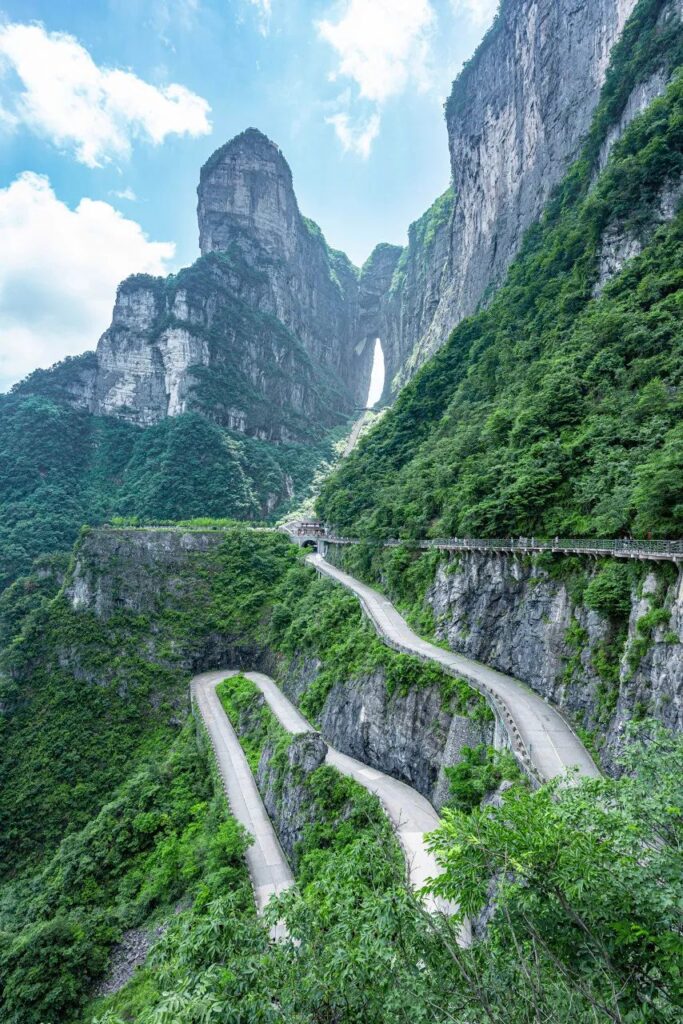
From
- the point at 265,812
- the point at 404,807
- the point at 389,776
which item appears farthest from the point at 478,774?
the point at 265,812

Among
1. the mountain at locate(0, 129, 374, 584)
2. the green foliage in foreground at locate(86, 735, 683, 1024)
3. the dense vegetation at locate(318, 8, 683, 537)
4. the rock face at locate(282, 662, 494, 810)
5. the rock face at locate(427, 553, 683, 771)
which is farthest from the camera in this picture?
the mountain at locate(0, 129, 374, 584)

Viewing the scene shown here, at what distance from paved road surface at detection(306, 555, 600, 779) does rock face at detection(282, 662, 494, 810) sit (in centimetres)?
131

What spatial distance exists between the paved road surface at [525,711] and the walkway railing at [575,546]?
219 inches

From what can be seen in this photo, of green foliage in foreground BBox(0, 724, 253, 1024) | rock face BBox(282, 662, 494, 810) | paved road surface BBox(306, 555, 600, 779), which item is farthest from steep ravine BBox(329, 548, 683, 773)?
green foliage in foreground BBox(0, 724, 253, 1024)

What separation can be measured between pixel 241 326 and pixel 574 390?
106588 millimetres

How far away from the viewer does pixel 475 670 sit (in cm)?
2152

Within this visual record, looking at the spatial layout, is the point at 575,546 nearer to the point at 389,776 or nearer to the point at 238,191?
the point at 389,776

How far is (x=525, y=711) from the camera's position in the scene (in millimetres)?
17578

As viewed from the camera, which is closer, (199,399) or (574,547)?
(574,547)

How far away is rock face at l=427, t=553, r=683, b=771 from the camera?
13547 mm

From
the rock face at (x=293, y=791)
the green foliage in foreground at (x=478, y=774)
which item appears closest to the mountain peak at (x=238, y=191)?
the rock face at (x=293, y=791)

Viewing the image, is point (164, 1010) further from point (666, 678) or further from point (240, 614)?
point (240, 614)

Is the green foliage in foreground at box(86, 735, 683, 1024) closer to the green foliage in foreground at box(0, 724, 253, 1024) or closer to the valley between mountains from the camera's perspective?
the valley between mountains

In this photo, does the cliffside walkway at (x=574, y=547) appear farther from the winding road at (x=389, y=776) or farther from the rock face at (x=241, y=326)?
the rock face at (x=241, y=326)
